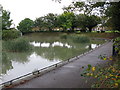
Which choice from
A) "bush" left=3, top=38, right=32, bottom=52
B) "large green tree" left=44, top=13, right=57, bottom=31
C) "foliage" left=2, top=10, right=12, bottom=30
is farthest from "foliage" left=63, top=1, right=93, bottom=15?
"large green tree" left=44, top=13, right=57, bottom=31

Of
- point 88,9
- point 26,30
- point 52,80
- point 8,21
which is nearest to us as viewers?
point 52,80

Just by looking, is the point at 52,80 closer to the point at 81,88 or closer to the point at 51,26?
the point at 81,88

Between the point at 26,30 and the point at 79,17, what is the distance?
1584 centimetres

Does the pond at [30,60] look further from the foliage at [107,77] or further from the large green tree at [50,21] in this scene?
the large green tree at [50,21]

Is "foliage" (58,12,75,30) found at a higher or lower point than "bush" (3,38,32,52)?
higher

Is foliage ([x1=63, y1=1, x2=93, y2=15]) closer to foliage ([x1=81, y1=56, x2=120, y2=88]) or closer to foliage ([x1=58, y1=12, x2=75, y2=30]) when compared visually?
foliage ([x1=81, y1=56, x2=120, y2=88])

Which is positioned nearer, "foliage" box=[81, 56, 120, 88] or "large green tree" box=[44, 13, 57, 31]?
"foliage" box=[81, 56, 120, 88]

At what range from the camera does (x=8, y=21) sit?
1069 inches

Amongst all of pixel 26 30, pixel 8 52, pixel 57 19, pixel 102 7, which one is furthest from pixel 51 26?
pixel 102 7

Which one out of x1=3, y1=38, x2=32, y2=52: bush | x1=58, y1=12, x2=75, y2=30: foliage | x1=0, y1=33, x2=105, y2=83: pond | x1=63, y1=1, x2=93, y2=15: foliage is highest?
x1=58, y1=12, x2=75, y2=30: foliage

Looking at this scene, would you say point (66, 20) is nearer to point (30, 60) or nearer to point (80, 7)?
point (30, 60)

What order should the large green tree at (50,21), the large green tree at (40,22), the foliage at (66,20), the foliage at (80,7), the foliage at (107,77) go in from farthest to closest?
the large green tree at (40,22) → the large green tree at (50,21) → the foliage at (66,20) → the foliage at (80,7) → the foliage at (107,77)

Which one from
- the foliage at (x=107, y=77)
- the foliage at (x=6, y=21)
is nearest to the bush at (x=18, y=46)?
the foliage at (x=107, y=77)

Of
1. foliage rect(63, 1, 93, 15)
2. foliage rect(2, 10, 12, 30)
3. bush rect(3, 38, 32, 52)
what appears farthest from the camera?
foliage rect(2, 10, 12, 30)
